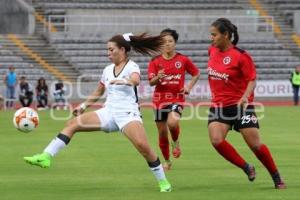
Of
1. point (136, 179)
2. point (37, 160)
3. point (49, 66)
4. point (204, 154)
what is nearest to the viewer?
point (37, 160)

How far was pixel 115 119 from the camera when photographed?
11242 mm

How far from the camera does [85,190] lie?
11469 mm

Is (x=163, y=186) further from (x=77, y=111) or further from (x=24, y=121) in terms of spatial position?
(x=24, y=121)

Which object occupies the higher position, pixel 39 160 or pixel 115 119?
pixel 115 119

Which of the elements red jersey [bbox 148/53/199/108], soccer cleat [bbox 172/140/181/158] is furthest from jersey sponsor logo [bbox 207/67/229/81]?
soccer cleat [bbox 172/140/181/158]

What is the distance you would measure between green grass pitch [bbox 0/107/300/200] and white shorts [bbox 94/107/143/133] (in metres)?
0.80

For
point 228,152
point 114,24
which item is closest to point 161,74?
point 228,152

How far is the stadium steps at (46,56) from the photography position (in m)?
41.4

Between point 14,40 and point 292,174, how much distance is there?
31.2m

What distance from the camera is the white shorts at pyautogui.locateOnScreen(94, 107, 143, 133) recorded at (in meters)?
11.2

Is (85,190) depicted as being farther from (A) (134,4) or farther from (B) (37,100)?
(A) (134,4)

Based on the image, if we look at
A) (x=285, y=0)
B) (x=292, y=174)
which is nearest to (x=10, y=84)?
(x=285, y=0)

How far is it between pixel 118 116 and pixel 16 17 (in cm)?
3100

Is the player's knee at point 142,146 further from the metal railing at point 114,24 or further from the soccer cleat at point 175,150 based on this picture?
the metal railing at point 114,24
